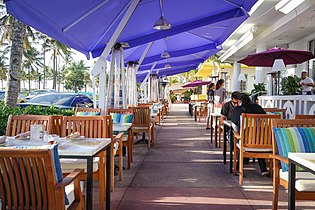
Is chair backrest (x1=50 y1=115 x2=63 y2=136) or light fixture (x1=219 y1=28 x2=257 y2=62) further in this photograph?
light fixture (x1=219 y1=28 x2=257 y2=62)

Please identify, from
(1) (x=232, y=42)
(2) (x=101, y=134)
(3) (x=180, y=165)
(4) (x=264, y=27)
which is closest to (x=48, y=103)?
(3) (x=180, y=165)

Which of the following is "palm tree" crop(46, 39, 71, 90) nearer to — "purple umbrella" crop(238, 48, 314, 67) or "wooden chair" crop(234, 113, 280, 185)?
"purple umbrella" crop(238, 48, 314, 67)

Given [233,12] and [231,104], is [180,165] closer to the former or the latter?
[231,104]

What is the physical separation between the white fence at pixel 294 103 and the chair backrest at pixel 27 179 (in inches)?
204

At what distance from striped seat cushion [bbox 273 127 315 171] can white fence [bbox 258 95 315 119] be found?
3.07m

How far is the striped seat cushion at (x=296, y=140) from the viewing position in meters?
2.99

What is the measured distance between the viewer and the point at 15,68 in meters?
7.71

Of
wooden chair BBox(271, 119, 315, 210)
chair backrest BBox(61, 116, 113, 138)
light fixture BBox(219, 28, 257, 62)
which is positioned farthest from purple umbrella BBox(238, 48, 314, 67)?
chair backrest BBox(61, 116, 113, 138)

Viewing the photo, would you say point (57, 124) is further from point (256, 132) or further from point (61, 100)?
point (61, 100)

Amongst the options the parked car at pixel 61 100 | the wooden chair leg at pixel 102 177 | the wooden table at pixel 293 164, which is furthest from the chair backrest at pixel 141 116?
the wooden table at pixel 293 164

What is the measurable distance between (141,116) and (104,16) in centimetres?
263

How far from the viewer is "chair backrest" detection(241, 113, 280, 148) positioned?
14.5ft

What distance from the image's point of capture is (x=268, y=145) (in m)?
4.43

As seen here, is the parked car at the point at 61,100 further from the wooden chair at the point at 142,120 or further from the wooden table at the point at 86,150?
the wooden table at the point at 86,150
